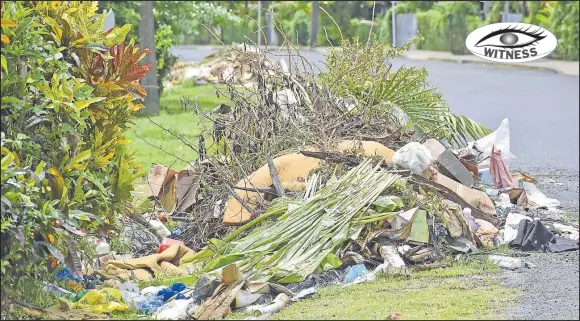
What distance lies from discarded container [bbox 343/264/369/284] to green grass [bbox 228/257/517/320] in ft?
0.57

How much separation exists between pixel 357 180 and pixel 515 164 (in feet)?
16.6

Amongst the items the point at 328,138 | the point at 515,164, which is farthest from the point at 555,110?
the point at 328,138

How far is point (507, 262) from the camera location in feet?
22.4

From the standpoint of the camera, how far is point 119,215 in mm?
7758

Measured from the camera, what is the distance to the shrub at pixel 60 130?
5797 mm

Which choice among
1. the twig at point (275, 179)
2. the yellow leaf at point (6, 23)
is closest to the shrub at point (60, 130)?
the yellow leaf at point (6, 23)

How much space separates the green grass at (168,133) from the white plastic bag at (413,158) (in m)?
2.43

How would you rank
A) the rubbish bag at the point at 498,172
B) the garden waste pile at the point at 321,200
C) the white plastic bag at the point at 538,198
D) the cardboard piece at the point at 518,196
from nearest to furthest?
1. the garden waste pile at the point at 321,200
2. the cardboard piece at the point at 518,196
3. the white plastic bag at the point at 538,198
4. the rubbish bag at the point at 498,172

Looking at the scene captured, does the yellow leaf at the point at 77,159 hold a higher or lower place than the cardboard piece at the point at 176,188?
higher

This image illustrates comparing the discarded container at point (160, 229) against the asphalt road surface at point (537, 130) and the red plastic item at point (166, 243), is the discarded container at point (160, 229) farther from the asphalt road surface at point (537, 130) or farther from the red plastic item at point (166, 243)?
the asphalt road surface at point (537, 130)

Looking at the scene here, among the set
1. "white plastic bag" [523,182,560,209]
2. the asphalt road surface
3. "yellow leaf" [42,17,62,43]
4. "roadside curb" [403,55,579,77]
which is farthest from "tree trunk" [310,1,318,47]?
"yellow leaf" [42,17,62,43]

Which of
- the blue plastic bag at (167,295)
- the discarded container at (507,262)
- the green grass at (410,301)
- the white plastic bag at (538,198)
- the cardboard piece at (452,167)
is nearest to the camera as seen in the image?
the green grass at (410,301)

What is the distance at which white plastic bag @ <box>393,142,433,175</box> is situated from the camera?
25.3ft

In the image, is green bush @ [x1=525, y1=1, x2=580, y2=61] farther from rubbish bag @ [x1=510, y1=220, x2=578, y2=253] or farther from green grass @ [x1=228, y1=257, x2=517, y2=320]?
green grass @ [x1=228, y1=257, x2=517, y2=320]
